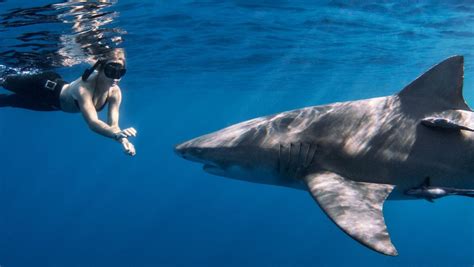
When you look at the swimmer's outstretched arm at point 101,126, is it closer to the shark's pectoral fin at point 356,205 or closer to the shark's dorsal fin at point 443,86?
the shark's pectoral fin at point 356,205

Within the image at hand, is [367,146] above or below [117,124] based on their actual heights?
above

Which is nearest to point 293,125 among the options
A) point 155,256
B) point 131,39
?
point 131,39

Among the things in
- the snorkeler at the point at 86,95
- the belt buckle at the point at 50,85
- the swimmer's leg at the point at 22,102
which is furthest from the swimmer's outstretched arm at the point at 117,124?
the swimmer's leg at the point at 22,102

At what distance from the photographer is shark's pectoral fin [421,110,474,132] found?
17.5 feet

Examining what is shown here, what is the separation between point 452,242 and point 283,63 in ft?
141

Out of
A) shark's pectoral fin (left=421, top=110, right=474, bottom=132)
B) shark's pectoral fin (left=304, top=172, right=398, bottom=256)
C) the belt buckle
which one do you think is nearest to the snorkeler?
the belt buckle

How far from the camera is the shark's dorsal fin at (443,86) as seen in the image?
579 centimetres

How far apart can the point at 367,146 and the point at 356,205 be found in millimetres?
1434

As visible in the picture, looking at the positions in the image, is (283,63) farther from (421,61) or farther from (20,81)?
(20,81)

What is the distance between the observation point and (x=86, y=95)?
9.34 metres

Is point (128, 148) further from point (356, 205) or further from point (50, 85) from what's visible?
point (50, 85)

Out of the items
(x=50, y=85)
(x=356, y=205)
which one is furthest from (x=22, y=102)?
(x=356, y=205)

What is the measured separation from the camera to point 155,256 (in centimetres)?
4138

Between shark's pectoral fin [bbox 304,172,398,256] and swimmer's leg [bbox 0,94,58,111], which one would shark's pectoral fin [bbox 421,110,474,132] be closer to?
shark's pectoral fin [bbox 304,172,398,256]
